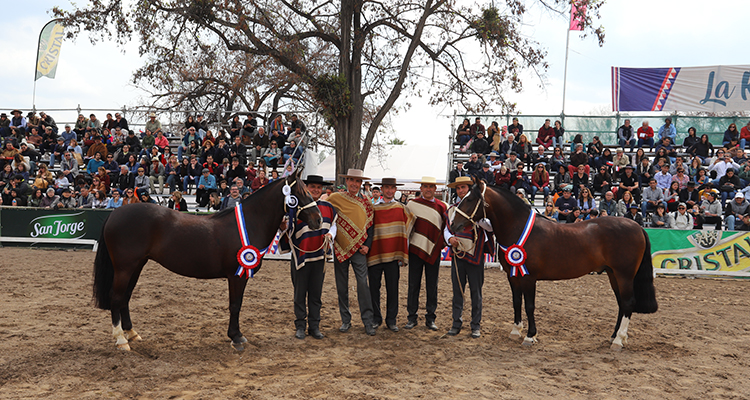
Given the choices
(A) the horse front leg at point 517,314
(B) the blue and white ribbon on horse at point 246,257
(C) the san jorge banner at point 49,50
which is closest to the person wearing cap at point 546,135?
(A) the horse front leg at point 517,314

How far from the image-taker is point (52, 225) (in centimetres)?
1374

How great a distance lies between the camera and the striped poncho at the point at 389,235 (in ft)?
20.9

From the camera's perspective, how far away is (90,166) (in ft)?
57.9

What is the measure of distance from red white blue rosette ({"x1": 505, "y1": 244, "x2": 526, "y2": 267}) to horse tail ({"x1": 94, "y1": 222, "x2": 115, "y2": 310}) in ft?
14.6

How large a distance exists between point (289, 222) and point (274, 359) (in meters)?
1.56

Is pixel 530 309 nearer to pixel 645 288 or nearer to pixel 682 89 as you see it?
pixel 645 288

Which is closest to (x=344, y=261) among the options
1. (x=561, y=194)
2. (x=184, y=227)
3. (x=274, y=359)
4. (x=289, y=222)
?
(x=289, y=222)

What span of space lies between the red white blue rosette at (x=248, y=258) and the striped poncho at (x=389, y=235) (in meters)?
1.41

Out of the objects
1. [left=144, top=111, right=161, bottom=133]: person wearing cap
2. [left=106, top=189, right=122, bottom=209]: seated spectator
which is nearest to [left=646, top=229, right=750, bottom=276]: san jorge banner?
[left=106, top=189, right=122, bottom=209]: seated spectator

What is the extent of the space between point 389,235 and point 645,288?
124 inches

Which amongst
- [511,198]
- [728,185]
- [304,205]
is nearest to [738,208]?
[728,185]

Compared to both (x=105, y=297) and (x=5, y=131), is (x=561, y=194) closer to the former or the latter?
(x=105, y=297)

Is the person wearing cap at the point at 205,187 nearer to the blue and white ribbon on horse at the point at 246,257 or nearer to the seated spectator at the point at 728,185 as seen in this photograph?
the blue and white ribbon on horse at the point at 246,257

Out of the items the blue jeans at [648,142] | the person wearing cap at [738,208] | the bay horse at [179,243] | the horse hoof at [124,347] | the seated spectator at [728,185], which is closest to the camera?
the horse hoof at [124,347]
